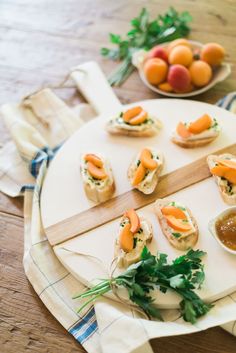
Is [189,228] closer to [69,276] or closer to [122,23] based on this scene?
[69,276]

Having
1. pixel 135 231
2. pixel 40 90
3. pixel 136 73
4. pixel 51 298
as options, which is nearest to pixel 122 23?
pixel 136 73

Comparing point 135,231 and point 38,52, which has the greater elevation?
point 38,52

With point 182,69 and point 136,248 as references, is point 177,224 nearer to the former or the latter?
point 136,248

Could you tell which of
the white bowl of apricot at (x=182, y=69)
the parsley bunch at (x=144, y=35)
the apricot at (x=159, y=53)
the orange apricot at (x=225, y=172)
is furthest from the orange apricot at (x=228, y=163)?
the parsley bunch at (x=144, y=35)

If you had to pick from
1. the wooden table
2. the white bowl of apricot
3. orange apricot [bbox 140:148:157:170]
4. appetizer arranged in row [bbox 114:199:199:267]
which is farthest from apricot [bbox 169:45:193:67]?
appetizer arranged in row [bbox 114:199:199:267]

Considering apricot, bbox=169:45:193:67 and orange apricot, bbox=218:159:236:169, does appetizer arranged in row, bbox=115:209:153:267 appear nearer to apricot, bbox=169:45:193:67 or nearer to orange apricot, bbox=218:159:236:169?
orange apricot, bbox=218:159:236:169

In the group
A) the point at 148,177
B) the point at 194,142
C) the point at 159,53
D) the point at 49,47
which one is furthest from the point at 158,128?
the point at 49,47

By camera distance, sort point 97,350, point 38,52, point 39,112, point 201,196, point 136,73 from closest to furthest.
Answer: point 97,350 < point 201,196 < point 39,112 < point 136,73 < point 38,52
